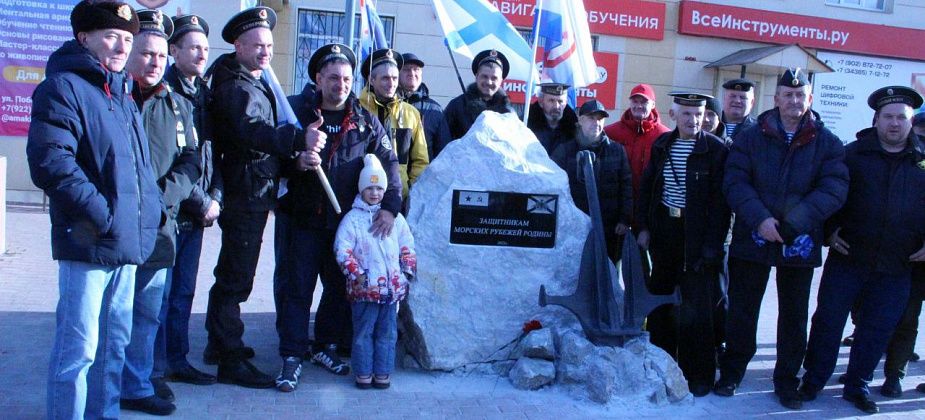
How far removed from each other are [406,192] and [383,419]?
164 cm

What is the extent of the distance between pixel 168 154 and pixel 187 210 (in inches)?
14.8

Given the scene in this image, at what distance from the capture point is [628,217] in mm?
5242

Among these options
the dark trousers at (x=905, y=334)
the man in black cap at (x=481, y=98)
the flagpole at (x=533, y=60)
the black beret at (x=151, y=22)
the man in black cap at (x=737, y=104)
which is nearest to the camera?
the black beret at (x=151, y=22)

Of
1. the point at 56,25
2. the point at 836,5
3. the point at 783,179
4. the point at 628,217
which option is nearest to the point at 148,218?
the point at 628,217

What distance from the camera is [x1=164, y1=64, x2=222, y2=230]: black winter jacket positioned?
4.09 meters

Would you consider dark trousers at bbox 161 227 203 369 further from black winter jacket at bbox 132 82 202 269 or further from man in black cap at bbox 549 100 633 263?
man in black cap at bbox 549 100 633 263

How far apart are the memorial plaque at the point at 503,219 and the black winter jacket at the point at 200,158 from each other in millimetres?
1435

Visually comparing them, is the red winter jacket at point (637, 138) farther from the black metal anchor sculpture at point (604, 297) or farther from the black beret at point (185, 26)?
the black beret at point (185, 26)

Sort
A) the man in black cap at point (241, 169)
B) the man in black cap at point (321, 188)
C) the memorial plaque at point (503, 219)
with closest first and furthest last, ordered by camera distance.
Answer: the man in black cap at point (241, 169)
the man in black cap at point (321, 188)
the memorial plaque at point (503, 219)

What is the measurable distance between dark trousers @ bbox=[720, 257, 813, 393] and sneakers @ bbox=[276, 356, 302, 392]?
2.59 metres

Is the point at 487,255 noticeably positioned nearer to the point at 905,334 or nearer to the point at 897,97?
the point at 897,97

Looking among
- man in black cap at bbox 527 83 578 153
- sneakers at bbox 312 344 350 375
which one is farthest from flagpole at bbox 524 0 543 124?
sneakers at bbox 312 344 350 375

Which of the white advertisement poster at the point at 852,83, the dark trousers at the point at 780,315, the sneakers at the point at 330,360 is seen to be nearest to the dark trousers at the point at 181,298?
the sneakers at the point at 330,360

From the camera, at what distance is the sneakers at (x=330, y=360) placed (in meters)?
4.81
